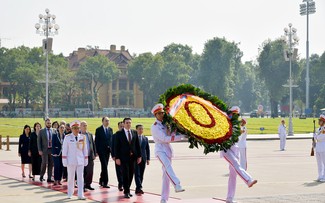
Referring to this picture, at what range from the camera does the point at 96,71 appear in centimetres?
12750

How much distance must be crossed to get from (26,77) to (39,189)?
103173 mm

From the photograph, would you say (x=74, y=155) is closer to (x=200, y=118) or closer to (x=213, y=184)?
(x=200, y=118)

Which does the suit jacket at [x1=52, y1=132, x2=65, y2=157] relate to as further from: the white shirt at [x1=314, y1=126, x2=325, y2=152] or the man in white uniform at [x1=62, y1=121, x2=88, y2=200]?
the white shirt at [x1=314, y1=126, x2=325, y2=152]

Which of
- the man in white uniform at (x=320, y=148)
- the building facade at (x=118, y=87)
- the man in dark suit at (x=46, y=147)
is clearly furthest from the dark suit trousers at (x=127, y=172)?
the building facade at (x=118, y=87)

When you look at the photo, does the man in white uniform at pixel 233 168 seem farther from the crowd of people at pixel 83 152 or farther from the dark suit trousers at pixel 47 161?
the dark suit trousers at pixel 47 161

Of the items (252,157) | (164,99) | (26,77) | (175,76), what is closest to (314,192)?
(164,99)

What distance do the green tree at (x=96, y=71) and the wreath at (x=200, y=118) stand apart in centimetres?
11333

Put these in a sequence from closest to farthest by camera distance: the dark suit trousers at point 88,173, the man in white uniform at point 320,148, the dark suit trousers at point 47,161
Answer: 1. the dark suit trousers at point 88,173
2. the dark suit trousers at point 47,161
3. the man in white uniform at point 320,148

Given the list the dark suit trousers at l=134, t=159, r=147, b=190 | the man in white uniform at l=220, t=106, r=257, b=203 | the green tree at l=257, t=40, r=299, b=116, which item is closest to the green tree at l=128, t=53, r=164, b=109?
the green tree at l=257, t=40, r=299, b=116

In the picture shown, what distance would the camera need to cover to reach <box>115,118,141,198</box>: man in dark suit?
14336mm

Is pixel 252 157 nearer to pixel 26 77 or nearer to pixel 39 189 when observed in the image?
pixel 39 189

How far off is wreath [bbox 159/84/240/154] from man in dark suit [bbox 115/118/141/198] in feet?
7.59

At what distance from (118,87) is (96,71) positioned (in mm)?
14269

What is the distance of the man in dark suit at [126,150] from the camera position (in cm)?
1434
